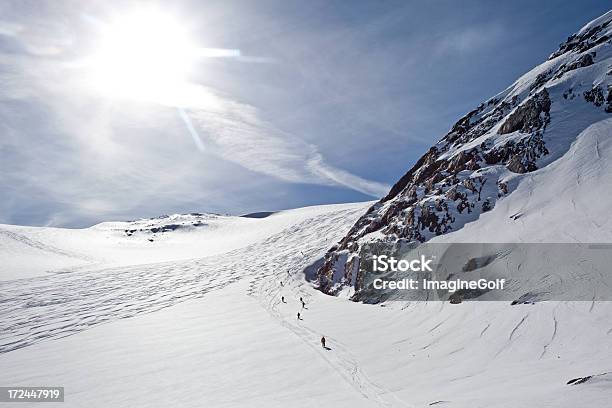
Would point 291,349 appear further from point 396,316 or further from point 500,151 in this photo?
point 500,151

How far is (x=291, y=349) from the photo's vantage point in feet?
71.3

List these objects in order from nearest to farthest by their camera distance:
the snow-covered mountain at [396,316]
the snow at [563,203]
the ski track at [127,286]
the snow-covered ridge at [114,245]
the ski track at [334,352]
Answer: the snow-covered mountain at [396,316], the ski track at [334,352], the snow at [563,203], the ski track at [127,286], the snow-covered ridge at [114,245]

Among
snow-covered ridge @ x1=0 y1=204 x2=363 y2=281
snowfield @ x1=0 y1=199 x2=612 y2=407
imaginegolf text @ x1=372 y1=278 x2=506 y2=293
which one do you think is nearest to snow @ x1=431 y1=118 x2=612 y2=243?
imaginegolf text @ x1=372 y1=278 x2=506 y2=293

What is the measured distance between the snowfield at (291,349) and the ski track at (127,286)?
28 centimetres

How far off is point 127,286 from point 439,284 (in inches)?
1496

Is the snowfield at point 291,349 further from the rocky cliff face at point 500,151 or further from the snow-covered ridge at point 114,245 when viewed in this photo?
the snow-covered ridge at point 114,245

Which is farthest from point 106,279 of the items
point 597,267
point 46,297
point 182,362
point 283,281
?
point 597,267

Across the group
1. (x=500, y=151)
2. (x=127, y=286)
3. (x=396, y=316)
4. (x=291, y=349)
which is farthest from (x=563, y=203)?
(x=127, y=286)

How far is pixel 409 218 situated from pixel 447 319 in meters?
11.8

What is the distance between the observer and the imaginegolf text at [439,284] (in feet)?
67.8

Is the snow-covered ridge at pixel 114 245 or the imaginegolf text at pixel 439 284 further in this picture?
the snow-covered ridge at pixel 114 245

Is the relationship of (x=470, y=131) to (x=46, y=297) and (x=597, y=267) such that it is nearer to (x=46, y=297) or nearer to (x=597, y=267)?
(x=597, y=267)

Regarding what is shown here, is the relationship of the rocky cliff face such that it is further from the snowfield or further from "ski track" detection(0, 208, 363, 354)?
"ski track" detection(0, 208, 363, 354)

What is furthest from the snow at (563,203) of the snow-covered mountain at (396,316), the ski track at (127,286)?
the ski track at (127,286)
